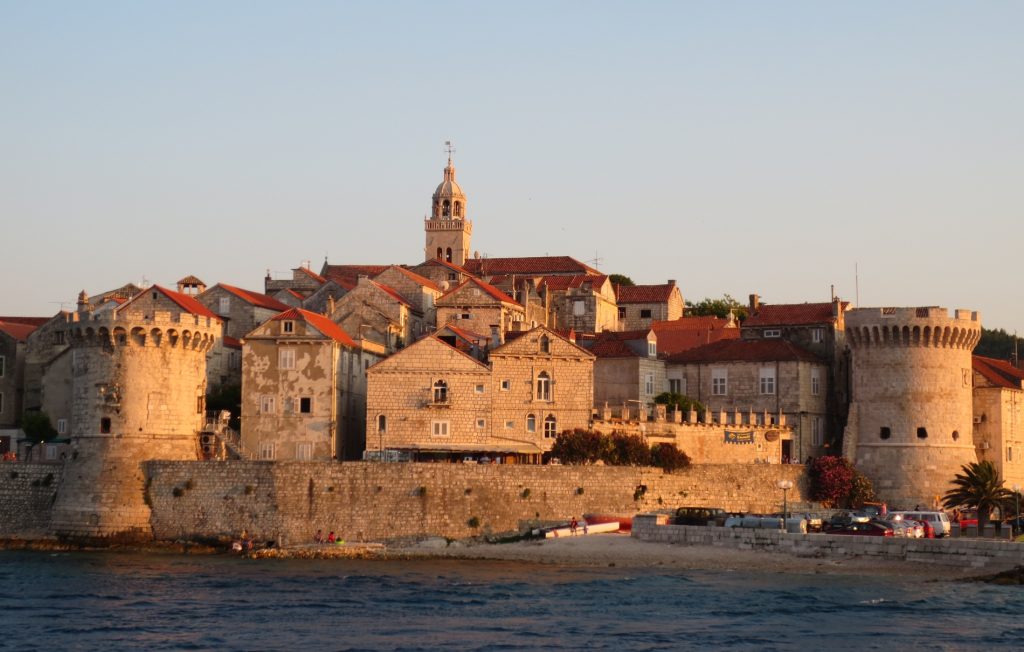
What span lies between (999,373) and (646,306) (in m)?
26.2

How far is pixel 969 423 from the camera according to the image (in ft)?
253

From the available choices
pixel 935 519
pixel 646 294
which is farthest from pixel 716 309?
pixel 935 519

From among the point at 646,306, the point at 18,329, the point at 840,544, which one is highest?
the point at 646,306

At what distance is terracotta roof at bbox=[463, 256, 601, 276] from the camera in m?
105

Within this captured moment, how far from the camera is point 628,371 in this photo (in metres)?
82.0

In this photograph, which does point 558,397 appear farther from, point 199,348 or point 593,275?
point 593,275

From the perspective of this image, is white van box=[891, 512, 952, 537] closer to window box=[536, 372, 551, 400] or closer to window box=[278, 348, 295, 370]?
window box=[536, 372, 551, 400]

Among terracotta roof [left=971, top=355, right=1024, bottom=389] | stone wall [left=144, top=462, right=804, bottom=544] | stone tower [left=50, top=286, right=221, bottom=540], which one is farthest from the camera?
terracotta roof [left=971, top=355, right=1024, bottom=389]

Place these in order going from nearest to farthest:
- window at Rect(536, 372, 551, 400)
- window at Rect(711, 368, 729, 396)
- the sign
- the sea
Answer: the sea, window at Rect(536, 372, 551, 400), the sign, window at Rect(711, 368, 729, 396)

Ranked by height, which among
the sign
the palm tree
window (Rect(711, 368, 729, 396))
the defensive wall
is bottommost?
the defensive wall

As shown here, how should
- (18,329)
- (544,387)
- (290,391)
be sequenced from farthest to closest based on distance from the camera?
(18,329)
(544,387)
(290,391)

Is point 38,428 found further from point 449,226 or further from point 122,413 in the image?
point 449,226

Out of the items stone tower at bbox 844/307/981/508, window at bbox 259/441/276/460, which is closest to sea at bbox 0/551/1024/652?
window at bbox 259/441/276/460

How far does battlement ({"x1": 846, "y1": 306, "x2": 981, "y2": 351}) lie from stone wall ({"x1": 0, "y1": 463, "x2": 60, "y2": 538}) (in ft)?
120
